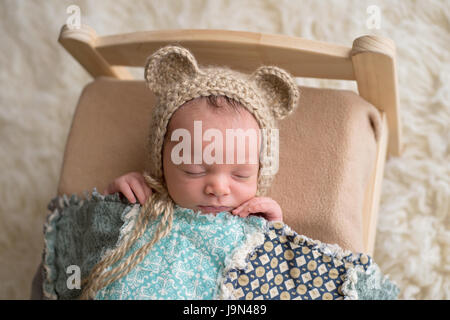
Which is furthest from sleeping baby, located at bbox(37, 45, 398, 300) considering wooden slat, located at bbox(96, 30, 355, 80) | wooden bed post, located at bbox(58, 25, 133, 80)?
wooden bed post, located at bbox(58, 25, 133, 80)

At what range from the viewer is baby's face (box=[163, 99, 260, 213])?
3.13ft

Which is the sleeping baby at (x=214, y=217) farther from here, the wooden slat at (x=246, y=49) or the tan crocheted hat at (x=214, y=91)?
the wooden slat at (x=246, y=49)

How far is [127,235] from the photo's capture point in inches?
41.1

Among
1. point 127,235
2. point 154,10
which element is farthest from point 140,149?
point 154,10

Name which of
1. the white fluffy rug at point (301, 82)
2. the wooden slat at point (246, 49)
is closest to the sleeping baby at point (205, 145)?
the wooden slat at point (246, 49)

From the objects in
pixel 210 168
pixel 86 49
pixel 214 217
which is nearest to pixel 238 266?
pixel 214 217

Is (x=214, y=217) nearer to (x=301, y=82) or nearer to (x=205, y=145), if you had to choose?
(x=205, y=145)

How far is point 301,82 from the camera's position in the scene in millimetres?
1614

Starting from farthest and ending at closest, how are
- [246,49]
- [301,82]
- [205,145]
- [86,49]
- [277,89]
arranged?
[301,82] → [86,49] → [246,49] → [277,89] → [205,145]

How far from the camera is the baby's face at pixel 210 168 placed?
3.13 feet

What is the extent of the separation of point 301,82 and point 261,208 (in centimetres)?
70

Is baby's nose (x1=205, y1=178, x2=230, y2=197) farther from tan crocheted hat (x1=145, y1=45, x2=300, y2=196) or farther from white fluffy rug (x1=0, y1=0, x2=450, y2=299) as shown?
white fluffy rug (x1=0, y1=0, x2=450, y2=299)

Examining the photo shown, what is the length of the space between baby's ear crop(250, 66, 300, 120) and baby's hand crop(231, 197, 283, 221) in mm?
183

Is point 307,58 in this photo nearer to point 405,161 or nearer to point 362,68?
point 362,68
